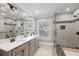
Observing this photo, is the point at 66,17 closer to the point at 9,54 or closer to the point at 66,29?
the point at 66,29

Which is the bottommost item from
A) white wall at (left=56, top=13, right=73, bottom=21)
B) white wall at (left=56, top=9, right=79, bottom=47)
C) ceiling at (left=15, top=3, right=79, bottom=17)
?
→ white wall at (left=56, top=9, right=79, bottom=47)

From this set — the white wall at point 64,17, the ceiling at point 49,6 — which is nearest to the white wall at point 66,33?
the white wall at point 64,17

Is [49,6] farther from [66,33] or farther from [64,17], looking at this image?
[66,33]

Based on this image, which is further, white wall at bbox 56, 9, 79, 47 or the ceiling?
white wall at bbox 56, 9, 79, 47

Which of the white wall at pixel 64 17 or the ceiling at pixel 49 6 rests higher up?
the ceiling at pixel 49 6

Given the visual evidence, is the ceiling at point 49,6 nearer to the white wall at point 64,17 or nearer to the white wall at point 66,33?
the white wall at point 64,17

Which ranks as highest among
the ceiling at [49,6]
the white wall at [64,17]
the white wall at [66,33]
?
the ceiling at [49,6]

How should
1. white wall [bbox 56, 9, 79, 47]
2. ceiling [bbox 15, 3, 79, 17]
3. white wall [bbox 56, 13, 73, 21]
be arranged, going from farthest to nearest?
white wall [bbox 56, 9, 79, 47]
white wall [bbox 56, 13, 73, 21]
ceiling [bbox 15, 3, 79, 17]

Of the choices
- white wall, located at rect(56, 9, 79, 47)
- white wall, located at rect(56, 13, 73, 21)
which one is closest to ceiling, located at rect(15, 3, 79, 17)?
white wall, located at rect(56, 13, 73, 21)

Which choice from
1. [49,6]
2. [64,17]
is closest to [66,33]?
[64,17]

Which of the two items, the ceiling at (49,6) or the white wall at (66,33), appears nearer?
the ceiling at (49,6)

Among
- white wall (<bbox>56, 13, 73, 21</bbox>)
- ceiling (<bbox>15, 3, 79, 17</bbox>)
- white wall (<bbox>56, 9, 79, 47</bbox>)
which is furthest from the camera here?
white wall (<bbox>56, 9, 79, 47</bbox>)

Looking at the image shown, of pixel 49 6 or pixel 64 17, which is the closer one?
pixel 49 6

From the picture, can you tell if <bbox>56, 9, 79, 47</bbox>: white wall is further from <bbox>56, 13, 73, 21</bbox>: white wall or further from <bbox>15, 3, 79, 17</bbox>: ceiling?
<bbox>15, 3, 79, 17</bbox>: ceiling
